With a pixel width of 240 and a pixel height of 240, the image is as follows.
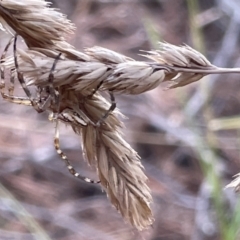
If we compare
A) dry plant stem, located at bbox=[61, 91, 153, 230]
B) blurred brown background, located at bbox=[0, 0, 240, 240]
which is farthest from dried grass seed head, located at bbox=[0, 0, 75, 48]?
blurred brown background, located at bbox=[0, 0, 240, 240]

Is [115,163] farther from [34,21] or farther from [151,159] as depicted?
[151,159]

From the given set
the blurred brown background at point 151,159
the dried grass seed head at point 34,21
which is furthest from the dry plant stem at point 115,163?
the blurred brown background at point 151,159

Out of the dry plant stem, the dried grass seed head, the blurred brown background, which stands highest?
the dried grass seed head

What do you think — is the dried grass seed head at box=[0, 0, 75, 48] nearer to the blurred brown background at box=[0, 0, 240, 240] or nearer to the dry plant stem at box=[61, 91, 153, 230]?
the dry plant stem at box=[61, 91, 153, 230]

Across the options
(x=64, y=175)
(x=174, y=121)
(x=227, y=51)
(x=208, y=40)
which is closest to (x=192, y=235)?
(x=174, y=121)

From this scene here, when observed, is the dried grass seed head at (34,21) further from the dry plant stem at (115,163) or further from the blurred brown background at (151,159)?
the blurred brown background at (151,159)

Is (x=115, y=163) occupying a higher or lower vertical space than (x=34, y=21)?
lower

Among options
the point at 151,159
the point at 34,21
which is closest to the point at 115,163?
the point at 34,21

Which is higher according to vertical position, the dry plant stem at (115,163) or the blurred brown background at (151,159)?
the dry plant stem at (115,163)

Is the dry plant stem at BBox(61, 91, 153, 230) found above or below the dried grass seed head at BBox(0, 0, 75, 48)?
below

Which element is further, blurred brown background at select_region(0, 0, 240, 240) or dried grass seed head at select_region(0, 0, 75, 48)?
blurred brown background at select_region(0, 0, 240, 240)
